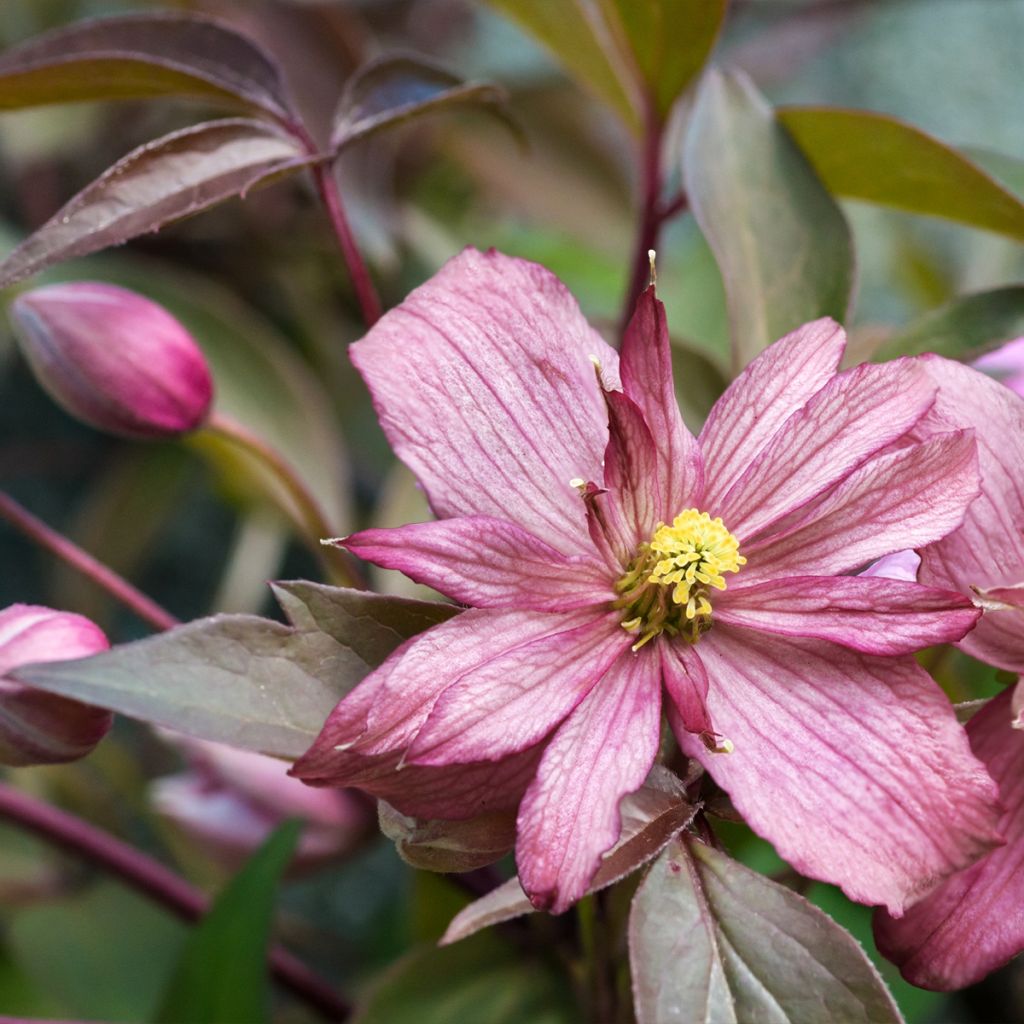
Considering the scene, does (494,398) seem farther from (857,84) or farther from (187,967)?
(857,84)

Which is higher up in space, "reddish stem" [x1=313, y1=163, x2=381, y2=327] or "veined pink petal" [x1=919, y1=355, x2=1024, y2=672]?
"reddish stem" [x1=313, y1=163, x2=381, y2=327]

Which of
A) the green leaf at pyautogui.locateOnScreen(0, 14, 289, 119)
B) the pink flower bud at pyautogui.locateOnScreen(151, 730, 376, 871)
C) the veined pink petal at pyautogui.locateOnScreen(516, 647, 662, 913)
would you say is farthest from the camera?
the pink flower bud at pyautogui.locateOnScreen(151, 730, 376, 871)

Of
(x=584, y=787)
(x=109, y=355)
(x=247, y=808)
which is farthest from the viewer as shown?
(x=247, y=808)

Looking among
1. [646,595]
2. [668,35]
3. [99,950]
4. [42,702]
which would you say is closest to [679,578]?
[646,595]

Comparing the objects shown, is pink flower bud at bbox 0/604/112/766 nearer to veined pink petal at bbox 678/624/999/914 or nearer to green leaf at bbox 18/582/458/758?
green leaf at bbox 18/582/458/758

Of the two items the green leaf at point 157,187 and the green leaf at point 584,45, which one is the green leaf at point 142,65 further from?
the green leaf at point 584,45

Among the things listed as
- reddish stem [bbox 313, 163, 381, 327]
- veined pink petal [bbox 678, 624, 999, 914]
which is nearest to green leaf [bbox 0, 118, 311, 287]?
reddish stem [bbox 313, 163, 381, 327]

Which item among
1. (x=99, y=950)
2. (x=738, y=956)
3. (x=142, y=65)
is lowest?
(x=99, y=950)

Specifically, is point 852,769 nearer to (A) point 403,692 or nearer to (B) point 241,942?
(A) point 403,692
